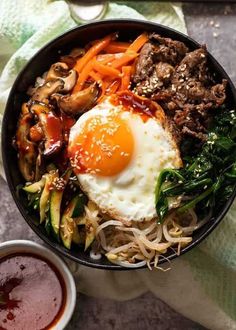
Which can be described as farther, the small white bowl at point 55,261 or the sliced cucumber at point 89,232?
the small white bowl at point 55,261

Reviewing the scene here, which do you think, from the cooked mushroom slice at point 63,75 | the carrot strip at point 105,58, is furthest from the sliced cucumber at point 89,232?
the carrot strip at point 105,58

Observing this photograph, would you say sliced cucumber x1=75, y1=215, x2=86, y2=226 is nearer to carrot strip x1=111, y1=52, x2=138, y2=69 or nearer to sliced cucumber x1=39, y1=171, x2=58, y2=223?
sliced cucumber x1=39, y1=171, x2=58, y2=223

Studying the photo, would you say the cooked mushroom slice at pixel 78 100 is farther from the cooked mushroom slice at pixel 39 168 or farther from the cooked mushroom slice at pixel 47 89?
the cooked mushroom slice at pixel 39 168

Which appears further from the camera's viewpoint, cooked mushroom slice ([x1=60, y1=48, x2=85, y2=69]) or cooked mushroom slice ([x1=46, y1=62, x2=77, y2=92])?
cooked mushroom slice ([x1=60, y1=48, x2=85, y2=69])

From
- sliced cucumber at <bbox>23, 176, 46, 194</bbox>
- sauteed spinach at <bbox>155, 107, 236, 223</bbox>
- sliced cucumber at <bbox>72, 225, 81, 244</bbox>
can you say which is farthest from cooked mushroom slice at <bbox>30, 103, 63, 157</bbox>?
sauteed spinach at <bbox>155, 107, 236, 223</bbox>

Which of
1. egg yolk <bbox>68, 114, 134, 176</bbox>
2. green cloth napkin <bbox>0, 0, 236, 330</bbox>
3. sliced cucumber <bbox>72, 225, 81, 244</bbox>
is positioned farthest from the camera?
green cloth napkin <bbox>0, 0, 236, 330</bbox>

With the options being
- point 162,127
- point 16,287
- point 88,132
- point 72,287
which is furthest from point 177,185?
point 16,287

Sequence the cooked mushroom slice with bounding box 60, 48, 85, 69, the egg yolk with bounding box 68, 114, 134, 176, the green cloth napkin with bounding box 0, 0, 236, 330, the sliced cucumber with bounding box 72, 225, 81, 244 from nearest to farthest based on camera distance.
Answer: the egg yolk with bounding box 68, 114, 134, 176 < the sliced cucumber with bounding box 72, 225, 81, 244 < the cooked mushroom slice with bounding box 60, 48, 85, 69 < the green cloth napkin with bounding box 0, 0, 236, 330
